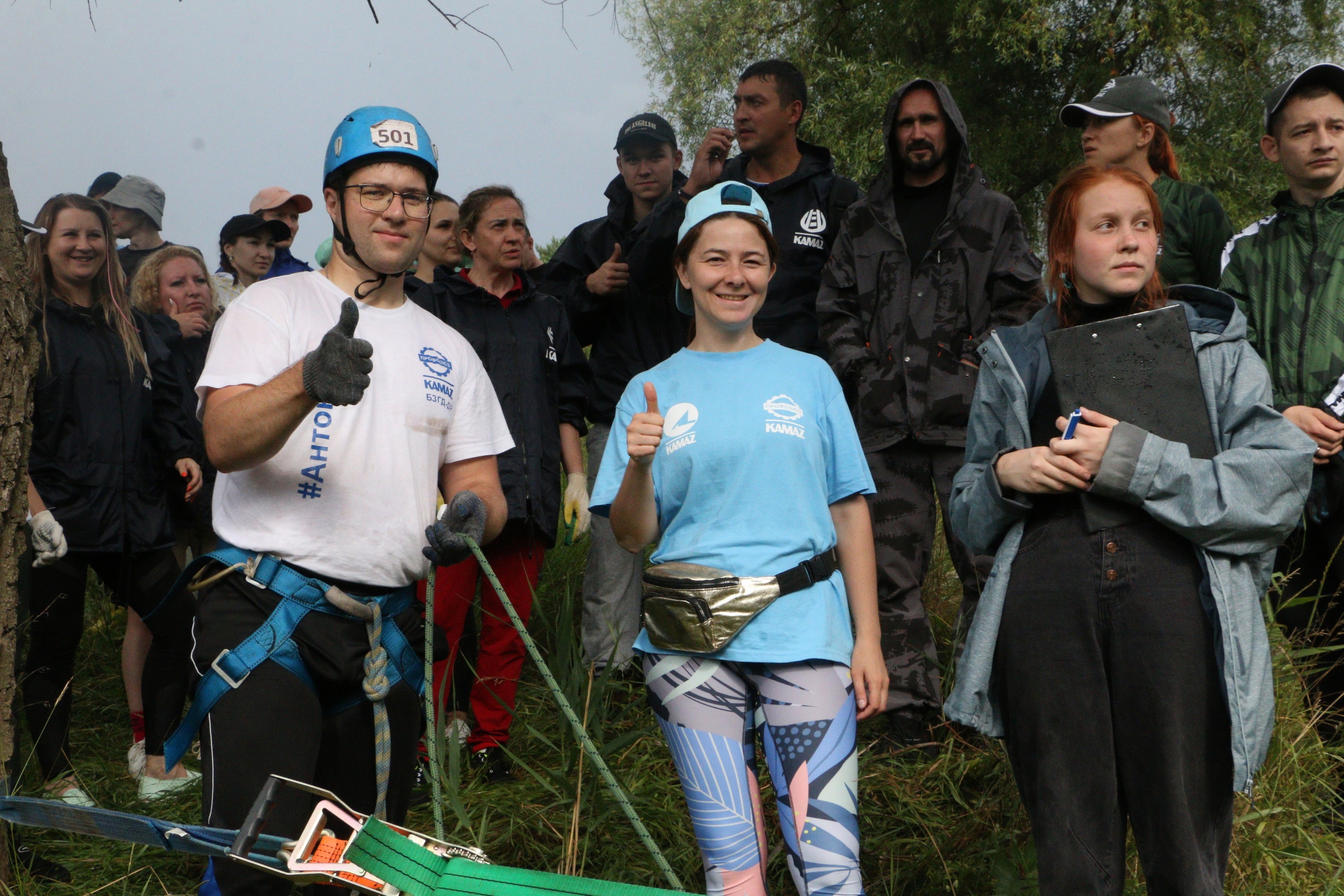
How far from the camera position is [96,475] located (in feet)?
14.4

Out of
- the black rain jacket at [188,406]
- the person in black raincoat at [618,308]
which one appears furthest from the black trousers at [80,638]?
the person in black raincoat at [618,308]

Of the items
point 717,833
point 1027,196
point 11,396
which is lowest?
point 717,833

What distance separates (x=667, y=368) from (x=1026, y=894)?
1.74m

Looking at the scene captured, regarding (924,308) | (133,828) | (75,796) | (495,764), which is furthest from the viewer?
(924,308)

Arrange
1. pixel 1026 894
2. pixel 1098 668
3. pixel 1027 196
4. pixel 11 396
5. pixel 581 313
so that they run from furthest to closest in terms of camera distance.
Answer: pixel 1027 196 → pixel 581 313 → pixel 1026 894 → pixel 11 396 → pixel 1098 668

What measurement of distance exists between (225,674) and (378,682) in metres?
0.33

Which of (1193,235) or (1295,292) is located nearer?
(1295,292)

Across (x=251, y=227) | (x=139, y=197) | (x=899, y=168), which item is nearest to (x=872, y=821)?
(x=899, y=168)

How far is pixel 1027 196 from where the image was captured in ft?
45.5

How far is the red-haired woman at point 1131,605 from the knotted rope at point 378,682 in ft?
4.08

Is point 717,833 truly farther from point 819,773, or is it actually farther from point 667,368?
point 667,368

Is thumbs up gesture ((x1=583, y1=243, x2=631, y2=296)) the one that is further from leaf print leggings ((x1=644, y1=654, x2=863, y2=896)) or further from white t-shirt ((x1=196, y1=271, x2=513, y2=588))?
leaf print leggings ((x1=644, y1=654, x2=863, y2=896))

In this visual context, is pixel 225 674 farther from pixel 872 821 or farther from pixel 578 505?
pixel 578 505

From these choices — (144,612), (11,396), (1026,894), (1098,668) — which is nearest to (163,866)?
(144,612)
